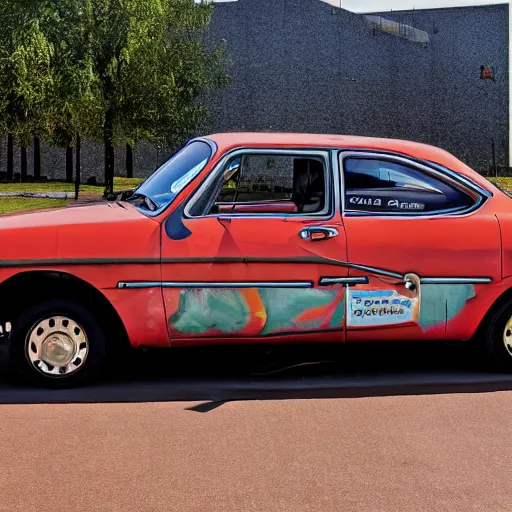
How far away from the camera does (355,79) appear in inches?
2292

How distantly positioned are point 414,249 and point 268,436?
1.86 metres

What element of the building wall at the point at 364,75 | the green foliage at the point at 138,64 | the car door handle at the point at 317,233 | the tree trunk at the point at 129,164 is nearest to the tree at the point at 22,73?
the green foliage at the point at 138,64

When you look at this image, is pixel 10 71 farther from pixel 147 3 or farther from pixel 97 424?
pixel 97 424

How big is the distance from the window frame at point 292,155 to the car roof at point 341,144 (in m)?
0.04

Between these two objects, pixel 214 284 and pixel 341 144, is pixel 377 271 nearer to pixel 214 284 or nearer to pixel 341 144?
pixel 341 144

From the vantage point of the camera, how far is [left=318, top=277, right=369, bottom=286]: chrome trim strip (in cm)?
661

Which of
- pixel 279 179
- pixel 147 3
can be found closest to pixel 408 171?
pixel 279 179

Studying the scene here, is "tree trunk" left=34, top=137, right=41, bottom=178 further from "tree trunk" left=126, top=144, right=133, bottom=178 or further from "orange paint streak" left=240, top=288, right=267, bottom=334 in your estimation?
"orange paint streak" left=240, top=288, right=267, bottom=334

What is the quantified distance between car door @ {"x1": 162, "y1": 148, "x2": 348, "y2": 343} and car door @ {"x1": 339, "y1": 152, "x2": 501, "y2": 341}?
15cm

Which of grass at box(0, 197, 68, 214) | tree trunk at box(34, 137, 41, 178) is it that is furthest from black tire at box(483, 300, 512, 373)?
tree trunk at box(34, 137, 41, 178)

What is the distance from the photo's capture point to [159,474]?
4.76 metres

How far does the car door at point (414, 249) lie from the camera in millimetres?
6691

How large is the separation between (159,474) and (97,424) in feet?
3.55

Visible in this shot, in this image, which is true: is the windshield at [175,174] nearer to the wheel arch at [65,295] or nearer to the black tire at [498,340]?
the wheel arch at [65,295]
